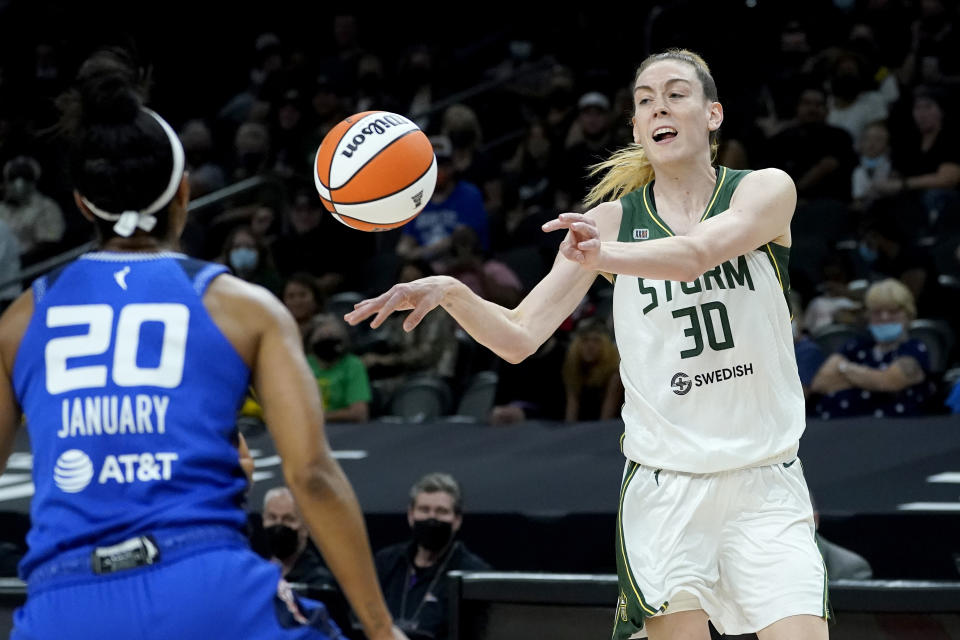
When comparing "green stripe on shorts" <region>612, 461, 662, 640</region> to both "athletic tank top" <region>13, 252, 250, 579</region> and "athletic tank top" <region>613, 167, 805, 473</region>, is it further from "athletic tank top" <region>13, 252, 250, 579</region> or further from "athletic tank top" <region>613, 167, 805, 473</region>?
"athletic tank top" <region>13, 252, 250, 579</region>

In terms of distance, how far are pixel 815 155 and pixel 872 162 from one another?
426 millimetres

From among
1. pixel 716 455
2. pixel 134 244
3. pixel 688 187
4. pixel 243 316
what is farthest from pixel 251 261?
pixel 243 316

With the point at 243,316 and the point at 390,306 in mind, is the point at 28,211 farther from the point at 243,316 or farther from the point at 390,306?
the point at 243,316

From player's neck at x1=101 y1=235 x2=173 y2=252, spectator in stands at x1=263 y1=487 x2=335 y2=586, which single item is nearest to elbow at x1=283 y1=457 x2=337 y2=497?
player's neck at x1=101 y1=235 x2=173 y2=252

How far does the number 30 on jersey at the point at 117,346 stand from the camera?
2794 millimetres

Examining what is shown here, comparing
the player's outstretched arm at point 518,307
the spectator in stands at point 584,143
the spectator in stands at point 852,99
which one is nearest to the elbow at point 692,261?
the player's outstretched arm at point 518,307

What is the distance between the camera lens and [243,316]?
2.86m

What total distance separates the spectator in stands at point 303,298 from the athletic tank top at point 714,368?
6022 millimetres

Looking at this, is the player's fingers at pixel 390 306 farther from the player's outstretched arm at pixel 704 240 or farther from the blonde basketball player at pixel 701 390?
the player's outstretched arm at pixel 704 240

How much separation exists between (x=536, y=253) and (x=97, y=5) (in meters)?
8.02

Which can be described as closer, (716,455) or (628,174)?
(716,455)

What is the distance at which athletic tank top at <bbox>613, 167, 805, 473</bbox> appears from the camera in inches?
162

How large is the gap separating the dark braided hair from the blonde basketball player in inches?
43.0

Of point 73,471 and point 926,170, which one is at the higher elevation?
point 926,170
